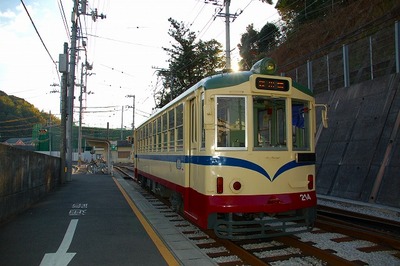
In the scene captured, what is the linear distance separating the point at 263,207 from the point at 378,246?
79.0 inches

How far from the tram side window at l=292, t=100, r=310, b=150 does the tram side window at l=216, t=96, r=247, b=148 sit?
1054 millimetres

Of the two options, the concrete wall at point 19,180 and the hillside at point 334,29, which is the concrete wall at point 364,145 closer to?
the hillside at point 334,29

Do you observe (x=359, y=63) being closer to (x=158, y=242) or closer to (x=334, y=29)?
(x=334, y=29)

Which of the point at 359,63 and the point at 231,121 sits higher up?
the point at 359,63

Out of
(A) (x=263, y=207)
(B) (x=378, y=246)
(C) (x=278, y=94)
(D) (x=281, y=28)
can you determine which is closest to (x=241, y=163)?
(A) (x=263, y=207)

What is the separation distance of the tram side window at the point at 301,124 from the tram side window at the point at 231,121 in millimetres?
1054

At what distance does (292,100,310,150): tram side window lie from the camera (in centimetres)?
649

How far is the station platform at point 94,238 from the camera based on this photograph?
5438 mm

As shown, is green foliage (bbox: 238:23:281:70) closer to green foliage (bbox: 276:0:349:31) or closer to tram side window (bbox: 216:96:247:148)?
green foliage (bbox: 276:0:349:31)

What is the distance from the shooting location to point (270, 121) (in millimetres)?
6496

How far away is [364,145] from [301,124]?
20.9ft

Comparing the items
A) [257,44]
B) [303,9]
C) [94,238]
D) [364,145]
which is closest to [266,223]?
[94,238]

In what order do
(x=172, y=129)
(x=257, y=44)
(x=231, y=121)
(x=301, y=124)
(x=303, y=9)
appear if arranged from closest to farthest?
(x=231, y=121), (x=301, y=124), (x=172, y=129), (x=303, y=9), (x=257, y=44)

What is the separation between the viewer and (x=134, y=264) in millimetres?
5211
